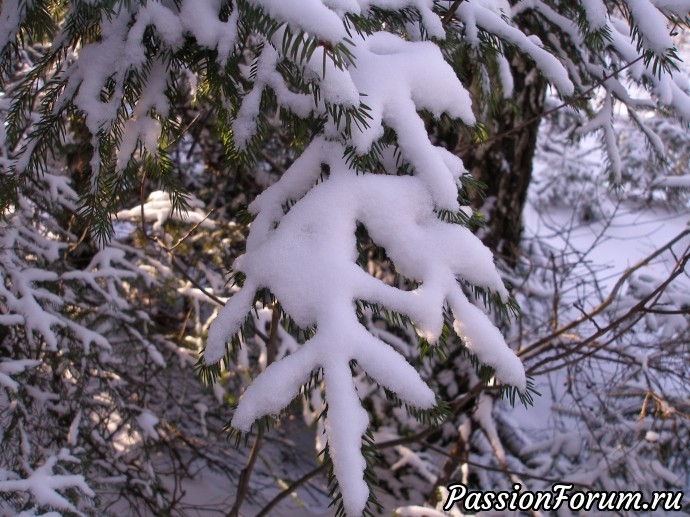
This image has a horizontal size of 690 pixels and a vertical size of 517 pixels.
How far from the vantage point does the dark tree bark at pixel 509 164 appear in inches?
111

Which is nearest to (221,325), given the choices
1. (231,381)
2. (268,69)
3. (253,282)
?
(253,282)

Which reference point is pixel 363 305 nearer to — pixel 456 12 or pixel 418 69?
pixel 418 69

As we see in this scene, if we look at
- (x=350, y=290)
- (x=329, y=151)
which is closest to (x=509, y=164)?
(x=329, y=151)

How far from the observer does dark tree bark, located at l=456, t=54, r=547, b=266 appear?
9.29ft

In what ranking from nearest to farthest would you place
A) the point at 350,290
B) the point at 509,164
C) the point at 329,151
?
the point at 350,290
the point at 329,151
the point at 509,164

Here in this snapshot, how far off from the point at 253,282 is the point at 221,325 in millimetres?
99

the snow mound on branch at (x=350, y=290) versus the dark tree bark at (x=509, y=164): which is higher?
the dark tree bark at (x=509, y=164)

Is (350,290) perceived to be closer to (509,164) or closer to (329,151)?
(329,151)

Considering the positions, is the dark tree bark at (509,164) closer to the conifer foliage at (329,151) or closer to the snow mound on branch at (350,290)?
the conifer foliage at (329,151)

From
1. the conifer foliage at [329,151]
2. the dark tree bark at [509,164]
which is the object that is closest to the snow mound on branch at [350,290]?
the conifer foliage at [329,151]

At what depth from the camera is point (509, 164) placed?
297 cm

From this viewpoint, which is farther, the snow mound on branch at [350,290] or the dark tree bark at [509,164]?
the dark tree bark at [509,164]

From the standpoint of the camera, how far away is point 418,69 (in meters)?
1.09

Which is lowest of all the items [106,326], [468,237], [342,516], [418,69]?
[342,516]
